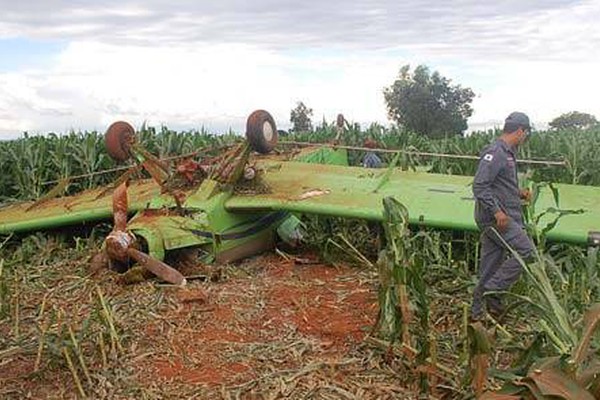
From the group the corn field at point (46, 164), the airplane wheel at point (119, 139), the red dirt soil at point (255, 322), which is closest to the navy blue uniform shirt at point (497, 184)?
the red dirt soil at point (255, 322)

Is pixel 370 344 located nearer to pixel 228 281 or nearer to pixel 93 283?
pixel 228 281

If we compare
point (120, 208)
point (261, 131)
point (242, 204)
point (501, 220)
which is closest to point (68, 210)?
point (120, 208)

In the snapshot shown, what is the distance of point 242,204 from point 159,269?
134cm

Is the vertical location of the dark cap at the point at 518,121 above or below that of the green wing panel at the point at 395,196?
above

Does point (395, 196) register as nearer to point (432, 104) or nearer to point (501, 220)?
point (501, 220)

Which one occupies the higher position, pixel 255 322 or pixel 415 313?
pixel 415 313

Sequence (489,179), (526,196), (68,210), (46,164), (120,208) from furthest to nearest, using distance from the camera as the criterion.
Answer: (46,164) < (68,210) < (120,208) < (526,196) < (489,179)

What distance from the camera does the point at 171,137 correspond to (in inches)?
509

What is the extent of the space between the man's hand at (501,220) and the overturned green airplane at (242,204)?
0.97 meters

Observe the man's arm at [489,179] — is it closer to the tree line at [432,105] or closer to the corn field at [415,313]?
the corn field at [415,313]

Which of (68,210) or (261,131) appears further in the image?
(68,210)

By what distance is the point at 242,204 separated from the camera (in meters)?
7.31

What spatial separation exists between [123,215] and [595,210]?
4.15 m

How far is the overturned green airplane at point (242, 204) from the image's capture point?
654cm
